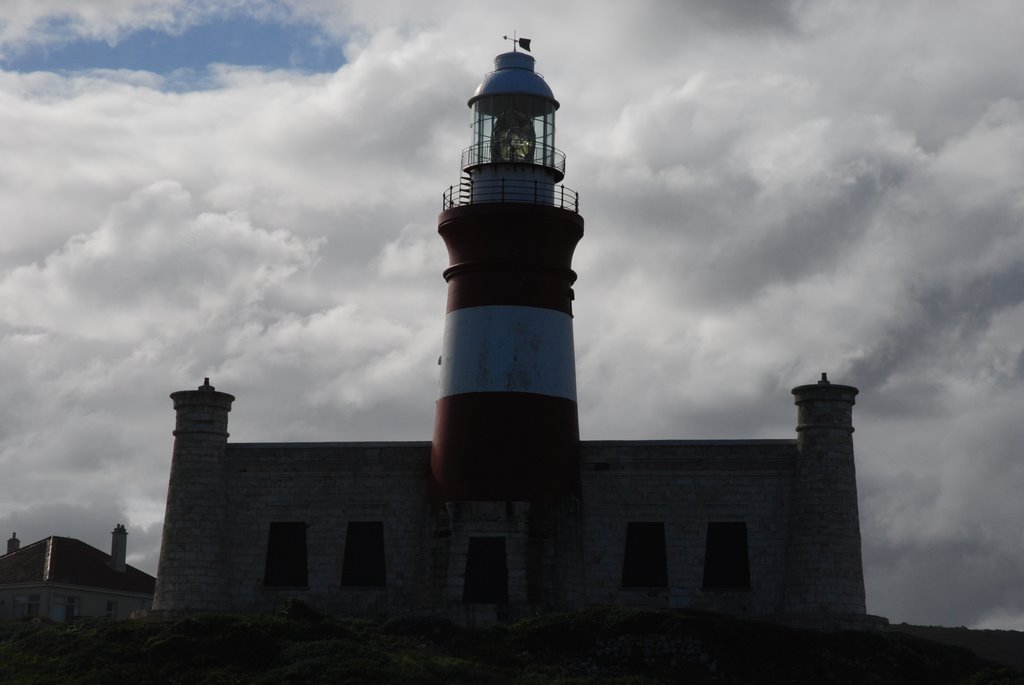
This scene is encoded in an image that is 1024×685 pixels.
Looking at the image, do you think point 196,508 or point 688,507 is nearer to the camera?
point 688,507

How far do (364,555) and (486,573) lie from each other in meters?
3.75

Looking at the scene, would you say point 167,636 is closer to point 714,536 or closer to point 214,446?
point 214,446

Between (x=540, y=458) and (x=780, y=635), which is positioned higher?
(x=540, y=458)

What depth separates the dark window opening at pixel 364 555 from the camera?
139 feet

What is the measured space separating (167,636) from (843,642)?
15.5m

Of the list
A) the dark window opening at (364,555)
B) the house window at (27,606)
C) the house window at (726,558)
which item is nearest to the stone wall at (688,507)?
the house window at (726,558)

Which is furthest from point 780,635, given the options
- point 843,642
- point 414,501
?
point 414,501

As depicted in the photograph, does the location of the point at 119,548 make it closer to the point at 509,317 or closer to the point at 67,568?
the point at 67,568

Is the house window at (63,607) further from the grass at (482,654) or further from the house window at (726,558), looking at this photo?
the house window at (726,558)

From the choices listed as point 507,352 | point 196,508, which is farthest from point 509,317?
point 196,508

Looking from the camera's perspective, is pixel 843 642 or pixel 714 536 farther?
pixel 714 536

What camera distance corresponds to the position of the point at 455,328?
1676 inches

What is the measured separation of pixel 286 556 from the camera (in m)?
42.9

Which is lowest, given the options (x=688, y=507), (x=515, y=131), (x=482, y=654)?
(x=482, y=654)
